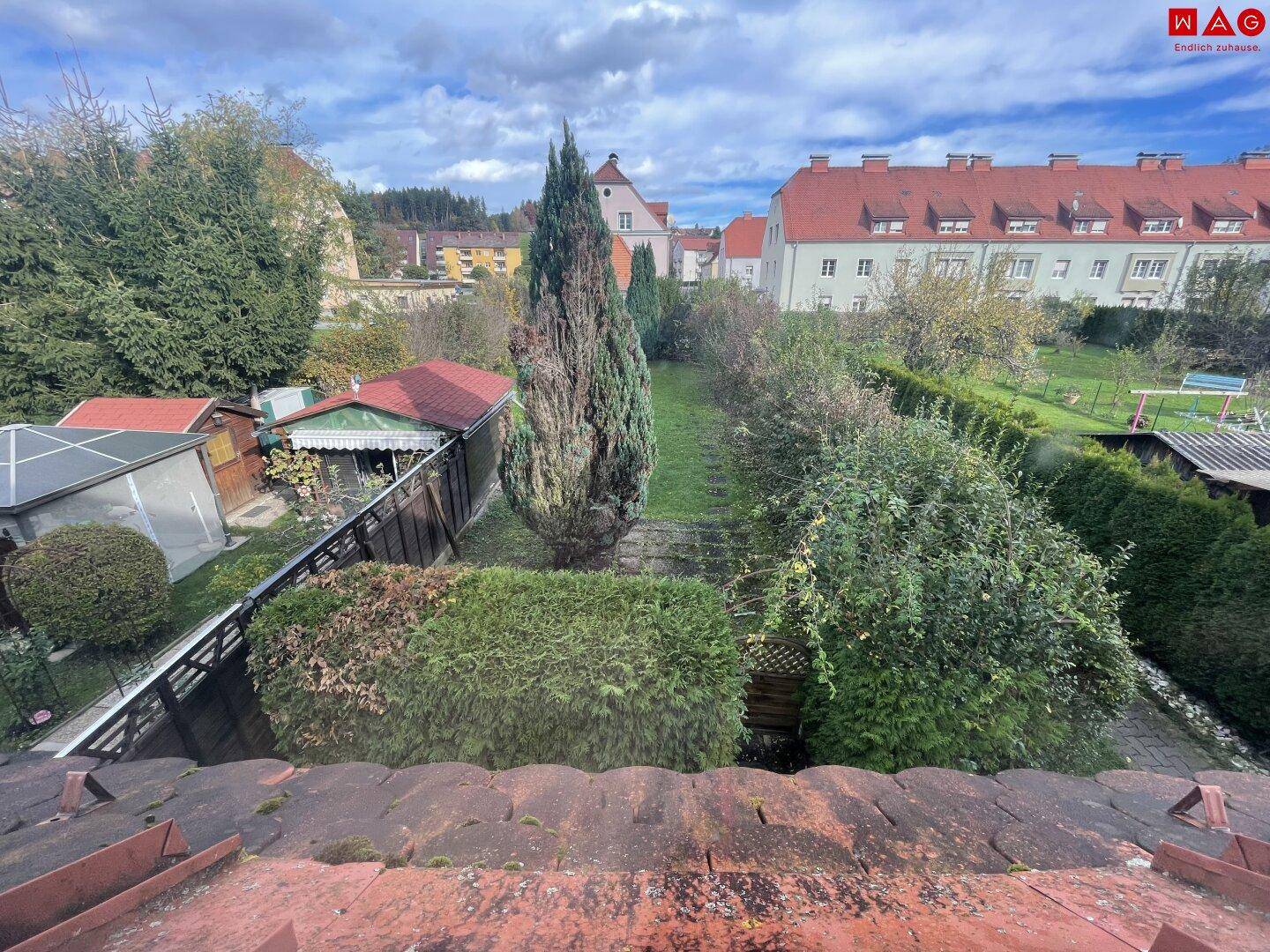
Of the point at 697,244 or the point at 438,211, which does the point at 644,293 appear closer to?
the point at 697,244

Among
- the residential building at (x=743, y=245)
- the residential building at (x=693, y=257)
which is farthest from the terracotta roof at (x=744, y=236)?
the residential building at (x=693, y=257)

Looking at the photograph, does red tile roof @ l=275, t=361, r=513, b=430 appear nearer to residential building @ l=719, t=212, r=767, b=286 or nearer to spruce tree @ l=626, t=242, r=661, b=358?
spruce tree @ l=626, t=242, r=661, b=358

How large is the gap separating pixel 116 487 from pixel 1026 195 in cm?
4753

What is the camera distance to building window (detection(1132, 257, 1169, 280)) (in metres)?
32.8

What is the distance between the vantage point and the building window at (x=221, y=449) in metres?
10.7

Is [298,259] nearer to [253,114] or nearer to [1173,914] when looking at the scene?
[253,114]

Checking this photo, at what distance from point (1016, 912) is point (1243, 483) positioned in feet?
33.2

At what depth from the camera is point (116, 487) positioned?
806cm

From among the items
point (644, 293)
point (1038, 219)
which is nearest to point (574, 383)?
point (644, 293)

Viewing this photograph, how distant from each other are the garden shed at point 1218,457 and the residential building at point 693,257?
61.4 metres

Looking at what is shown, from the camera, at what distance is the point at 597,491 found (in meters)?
6.94

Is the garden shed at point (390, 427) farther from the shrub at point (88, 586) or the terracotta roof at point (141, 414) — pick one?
the shrub at point (88, 586)

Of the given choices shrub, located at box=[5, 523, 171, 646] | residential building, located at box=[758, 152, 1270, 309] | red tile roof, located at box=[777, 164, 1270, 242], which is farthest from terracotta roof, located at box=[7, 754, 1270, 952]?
red tile roof, located at box=[777, 164, 1270, 242]

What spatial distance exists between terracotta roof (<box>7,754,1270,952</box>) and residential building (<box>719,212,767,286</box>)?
53238 mm
